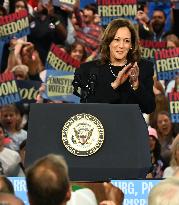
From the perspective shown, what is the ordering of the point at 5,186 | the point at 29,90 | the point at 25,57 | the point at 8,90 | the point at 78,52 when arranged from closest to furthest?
the point at 5,186 → the point at 8,90 → the point at 29,90 → the point at 25,57 → the point at 78,52

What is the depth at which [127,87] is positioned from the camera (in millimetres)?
5543

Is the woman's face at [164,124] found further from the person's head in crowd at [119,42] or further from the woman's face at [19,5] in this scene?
the person's head in crowd at [119,42]

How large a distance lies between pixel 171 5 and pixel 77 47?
229cm

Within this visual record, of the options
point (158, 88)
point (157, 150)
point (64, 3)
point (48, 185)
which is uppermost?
point (64, 3)

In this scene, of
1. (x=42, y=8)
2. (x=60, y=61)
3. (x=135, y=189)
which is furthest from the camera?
(x=42, y=8)

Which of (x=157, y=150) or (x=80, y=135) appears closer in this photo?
(x=80, y=135)

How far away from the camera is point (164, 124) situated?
994cm

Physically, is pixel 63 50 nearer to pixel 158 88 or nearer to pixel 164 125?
pixel 158 88

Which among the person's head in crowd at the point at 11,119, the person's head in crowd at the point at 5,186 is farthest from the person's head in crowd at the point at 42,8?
the person's head in crowd at the point at 5,186

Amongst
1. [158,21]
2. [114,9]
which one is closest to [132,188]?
[114,9]

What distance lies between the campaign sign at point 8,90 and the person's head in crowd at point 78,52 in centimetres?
135

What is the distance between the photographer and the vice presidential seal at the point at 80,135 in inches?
208

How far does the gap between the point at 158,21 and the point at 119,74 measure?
757 cm

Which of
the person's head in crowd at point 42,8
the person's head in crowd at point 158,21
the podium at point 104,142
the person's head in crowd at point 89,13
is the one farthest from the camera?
the person's head in crowd at point 158,21
